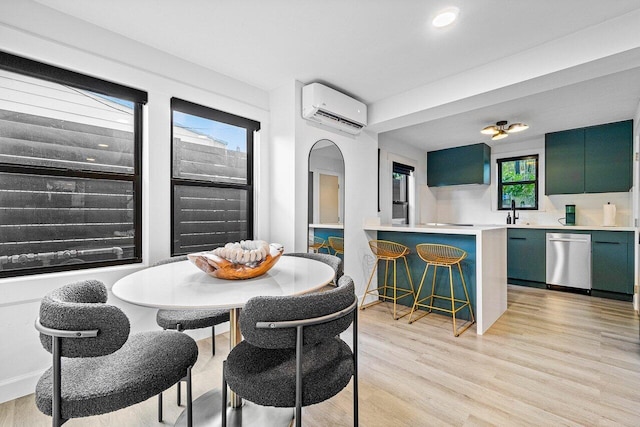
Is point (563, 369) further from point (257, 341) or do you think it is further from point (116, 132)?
point (116, 132)

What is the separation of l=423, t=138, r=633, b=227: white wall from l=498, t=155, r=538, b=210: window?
72mm

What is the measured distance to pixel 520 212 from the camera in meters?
4.99

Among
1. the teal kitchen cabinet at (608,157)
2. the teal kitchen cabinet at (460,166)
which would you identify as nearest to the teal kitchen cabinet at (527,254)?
the teal kitchen cabinet at (608,157)

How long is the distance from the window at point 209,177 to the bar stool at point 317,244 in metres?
0.64

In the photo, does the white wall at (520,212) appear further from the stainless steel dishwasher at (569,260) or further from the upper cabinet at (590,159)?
the stainless steel dishwasher at (569,260)

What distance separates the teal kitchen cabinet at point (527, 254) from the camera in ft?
14.1

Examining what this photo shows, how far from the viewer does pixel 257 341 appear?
1.01 metres

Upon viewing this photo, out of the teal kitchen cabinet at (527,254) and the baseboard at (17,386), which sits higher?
the teal kitchen cabinet at (527,254)

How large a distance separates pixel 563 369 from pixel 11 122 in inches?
159

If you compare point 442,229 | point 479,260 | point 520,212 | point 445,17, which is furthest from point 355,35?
point 520,212

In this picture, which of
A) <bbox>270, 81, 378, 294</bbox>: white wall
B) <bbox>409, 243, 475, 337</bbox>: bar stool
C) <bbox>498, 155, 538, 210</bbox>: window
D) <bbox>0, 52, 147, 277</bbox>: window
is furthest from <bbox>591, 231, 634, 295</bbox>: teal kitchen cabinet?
<bbox>0, 52, 147, 277</bbox>: window

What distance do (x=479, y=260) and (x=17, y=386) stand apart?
349 cm

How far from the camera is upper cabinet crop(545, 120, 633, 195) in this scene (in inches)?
152

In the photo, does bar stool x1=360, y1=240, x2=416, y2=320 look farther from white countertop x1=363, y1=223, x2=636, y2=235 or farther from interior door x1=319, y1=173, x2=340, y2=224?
interior door x1=319, y1=173, x2=340, y2=224
